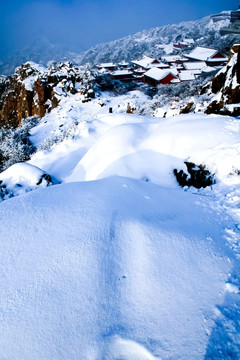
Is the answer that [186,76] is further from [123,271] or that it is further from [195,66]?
[123,271]

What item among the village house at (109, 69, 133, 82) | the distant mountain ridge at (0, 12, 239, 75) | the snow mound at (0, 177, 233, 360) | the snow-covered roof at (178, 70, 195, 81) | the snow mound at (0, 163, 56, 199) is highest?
the distant mountain ridge at (0, 12, 239, 75)

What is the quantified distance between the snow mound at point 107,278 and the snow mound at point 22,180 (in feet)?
11.3

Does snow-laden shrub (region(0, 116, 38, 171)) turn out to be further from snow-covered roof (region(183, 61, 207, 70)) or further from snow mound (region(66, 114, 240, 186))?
snow-covered roof (region(183, 61, 207, 70))

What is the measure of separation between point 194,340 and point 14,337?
6.87 feet

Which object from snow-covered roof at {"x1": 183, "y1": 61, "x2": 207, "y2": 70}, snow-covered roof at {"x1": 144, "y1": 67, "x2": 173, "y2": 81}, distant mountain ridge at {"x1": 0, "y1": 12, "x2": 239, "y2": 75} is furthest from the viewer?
distant mountain ridge at {"x1": 0, "y1": 12, "x2": 239, "y2": 75}

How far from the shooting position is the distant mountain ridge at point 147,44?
6342cm

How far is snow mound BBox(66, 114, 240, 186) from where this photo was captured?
5.84m

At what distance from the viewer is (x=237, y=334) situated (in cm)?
230

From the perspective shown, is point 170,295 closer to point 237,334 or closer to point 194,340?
point 194,340

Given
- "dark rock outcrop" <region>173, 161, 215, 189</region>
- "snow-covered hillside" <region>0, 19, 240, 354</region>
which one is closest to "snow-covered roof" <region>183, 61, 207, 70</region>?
"snow-covered hillside" <region>0, 19, 240, 354</region>

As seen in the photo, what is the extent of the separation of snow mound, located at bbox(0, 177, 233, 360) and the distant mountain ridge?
57.0m

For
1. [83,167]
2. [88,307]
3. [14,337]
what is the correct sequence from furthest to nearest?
[83,167] < [88,307] < [14,337]

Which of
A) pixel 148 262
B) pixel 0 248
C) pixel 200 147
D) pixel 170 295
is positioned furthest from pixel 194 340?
pixel 200 147

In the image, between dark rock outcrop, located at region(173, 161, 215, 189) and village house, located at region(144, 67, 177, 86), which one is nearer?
dark rock outcrop, located at region(173, 161, 215, 189)
